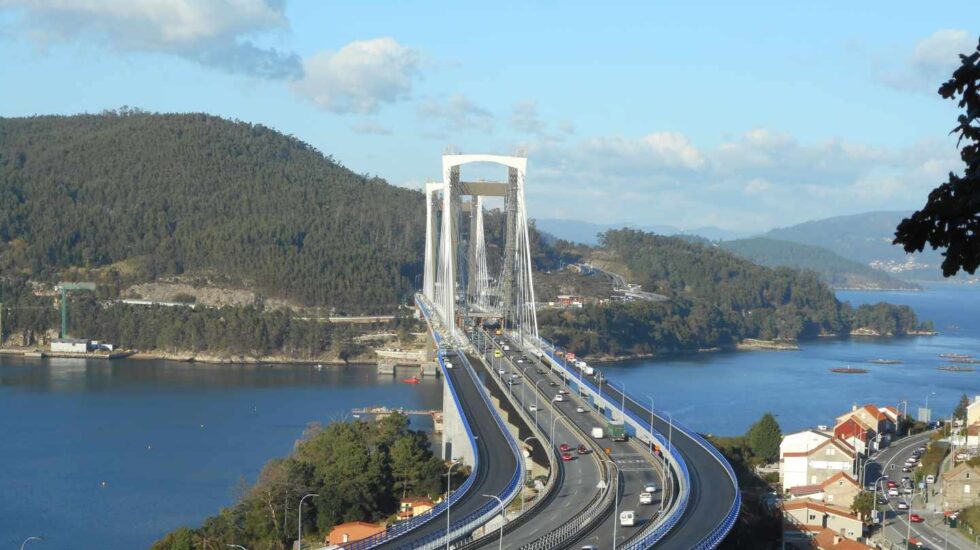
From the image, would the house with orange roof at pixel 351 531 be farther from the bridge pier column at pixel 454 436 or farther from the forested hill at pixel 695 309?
the forested hill at pixel 695 309

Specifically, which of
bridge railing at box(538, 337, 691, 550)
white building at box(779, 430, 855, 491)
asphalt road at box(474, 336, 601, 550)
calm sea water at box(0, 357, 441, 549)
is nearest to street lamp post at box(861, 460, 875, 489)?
white building at box(779, 430, 855, 491)

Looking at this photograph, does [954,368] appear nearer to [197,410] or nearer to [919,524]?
[197,410]

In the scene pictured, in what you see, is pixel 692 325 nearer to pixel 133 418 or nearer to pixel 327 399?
pixel 327 399

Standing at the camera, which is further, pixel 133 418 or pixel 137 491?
pixel 133 418

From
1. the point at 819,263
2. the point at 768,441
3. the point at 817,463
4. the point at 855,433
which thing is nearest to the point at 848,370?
the point at 855,433

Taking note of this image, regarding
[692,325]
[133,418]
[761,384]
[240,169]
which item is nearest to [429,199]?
[761,384]
